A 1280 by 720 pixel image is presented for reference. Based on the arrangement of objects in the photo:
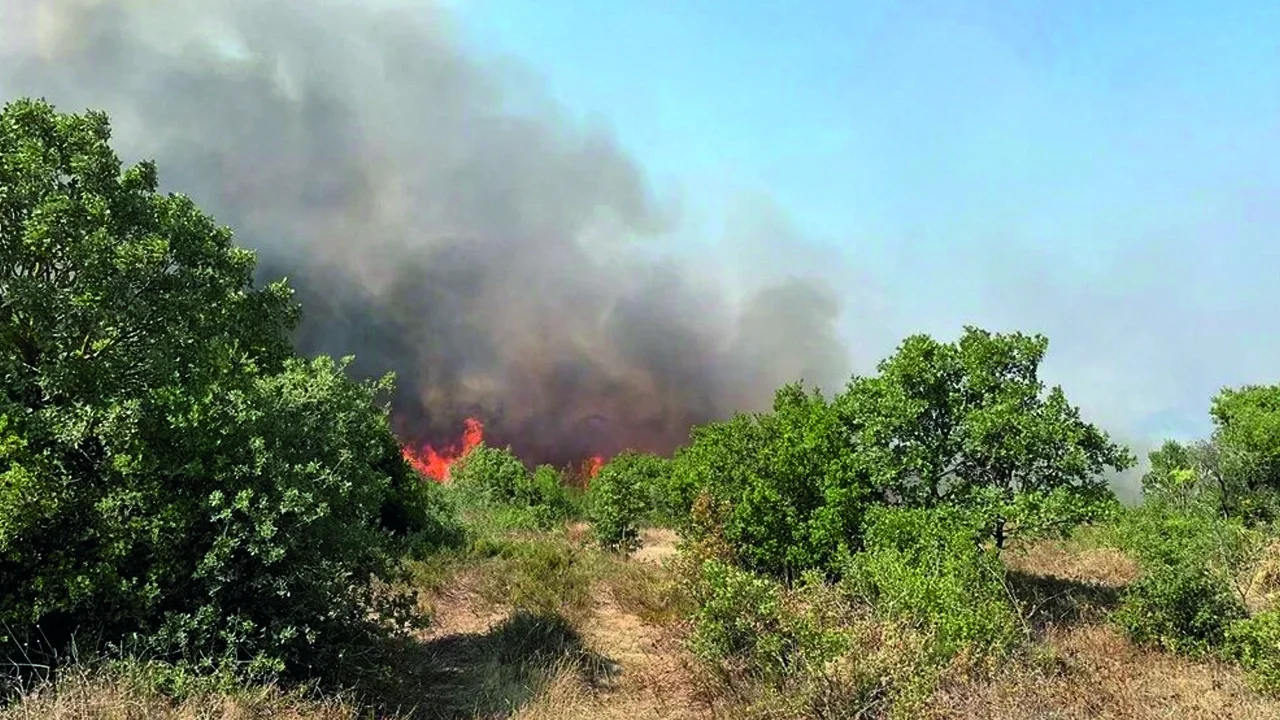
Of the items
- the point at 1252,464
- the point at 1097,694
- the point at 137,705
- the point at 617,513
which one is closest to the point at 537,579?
the point at 617,513

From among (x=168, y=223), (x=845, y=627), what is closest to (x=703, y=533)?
(x=845, y=627)

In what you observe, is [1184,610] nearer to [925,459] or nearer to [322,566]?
[925,459]

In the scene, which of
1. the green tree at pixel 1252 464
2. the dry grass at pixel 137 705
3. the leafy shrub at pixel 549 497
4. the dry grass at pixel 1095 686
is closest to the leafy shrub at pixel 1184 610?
the dry grass at pixel 1095 686

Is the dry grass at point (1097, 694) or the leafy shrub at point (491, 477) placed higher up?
the leafy shrub at point (491, 477)

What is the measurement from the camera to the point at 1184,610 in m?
12.4

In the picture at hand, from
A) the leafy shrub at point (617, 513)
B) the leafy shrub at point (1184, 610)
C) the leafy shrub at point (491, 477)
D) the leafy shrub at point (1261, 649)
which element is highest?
the leafy shrub at point (491, 477)

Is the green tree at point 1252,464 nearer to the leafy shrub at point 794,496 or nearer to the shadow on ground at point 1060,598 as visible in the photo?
the shadow on ground at point 1060,598

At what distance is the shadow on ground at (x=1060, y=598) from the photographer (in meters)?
14.4

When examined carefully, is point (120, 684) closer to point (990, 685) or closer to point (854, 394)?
point (990, 685)

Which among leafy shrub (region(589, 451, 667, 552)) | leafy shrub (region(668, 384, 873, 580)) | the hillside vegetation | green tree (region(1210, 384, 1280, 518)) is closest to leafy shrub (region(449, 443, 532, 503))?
leafy shrub (region(589, 451, 667, 552))

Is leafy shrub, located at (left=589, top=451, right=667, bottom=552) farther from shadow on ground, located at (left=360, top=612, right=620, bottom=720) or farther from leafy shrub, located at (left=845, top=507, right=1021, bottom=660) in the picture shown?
leafy shrub, located at (left=845, top=507, right=1021, bottom=660)

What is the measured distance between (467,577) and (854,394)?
10147mm

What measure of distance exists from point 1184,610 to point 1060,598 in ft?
13.1

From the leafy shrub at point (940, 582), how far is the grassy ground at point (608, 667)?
565 millimetres
